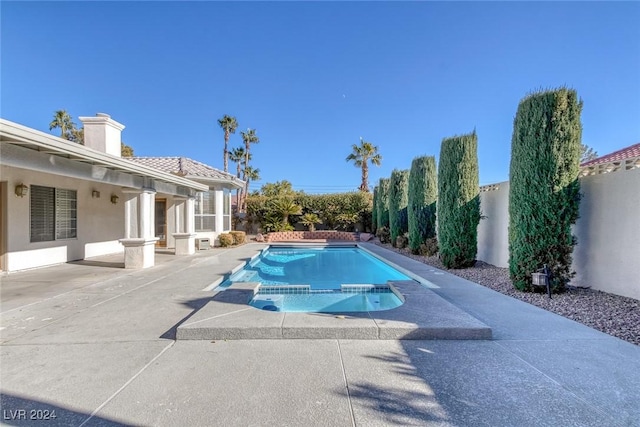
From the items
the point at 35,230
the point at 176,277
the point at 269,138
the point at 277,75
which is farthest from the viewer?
the point at 269,138

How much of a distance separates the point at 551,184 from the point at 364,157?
2573cm

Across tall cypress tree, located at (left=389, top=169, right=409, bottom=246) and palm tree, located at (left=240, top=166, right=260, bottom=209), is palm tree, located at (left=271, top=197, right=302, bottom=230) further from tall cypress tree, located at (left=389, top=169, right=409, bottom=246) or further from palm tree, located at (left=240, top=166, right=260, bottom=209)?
palm tree, located at (left=240, top=166, right=260, bottom=209)

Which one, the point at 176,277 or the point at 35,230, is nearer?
the point at 176,277

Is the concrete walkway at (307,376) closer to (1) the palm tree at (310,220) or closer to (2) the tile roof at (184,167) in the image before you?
(2) the tile roof at (184,167)

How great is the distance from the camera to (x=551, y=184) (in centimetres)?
624

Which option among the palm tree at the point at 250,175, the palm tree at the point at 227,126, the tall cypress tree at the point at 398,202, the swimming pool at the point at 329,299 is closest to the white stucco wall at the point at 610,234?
the swimming pool at the point at 329,299

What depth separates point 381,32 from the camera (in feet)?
41.0

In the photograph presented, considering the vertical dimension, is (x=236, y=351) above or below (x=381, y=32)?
below

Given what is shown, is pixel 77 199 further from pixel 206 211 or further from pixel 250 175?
pixel 250 175

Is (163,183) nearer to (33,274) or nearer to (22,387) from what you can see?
(33,274)

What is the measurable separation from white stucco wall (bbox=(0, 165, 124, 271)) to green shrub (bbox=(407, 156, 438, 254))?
13.0 metres

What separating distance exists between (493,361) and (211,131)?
106 feet

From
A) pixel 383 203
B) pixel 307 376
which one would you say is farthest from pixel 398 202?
pixel 307 376

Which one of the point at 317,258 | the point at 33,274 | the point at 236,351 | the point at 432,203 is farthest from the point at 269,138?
the point at 236,351
